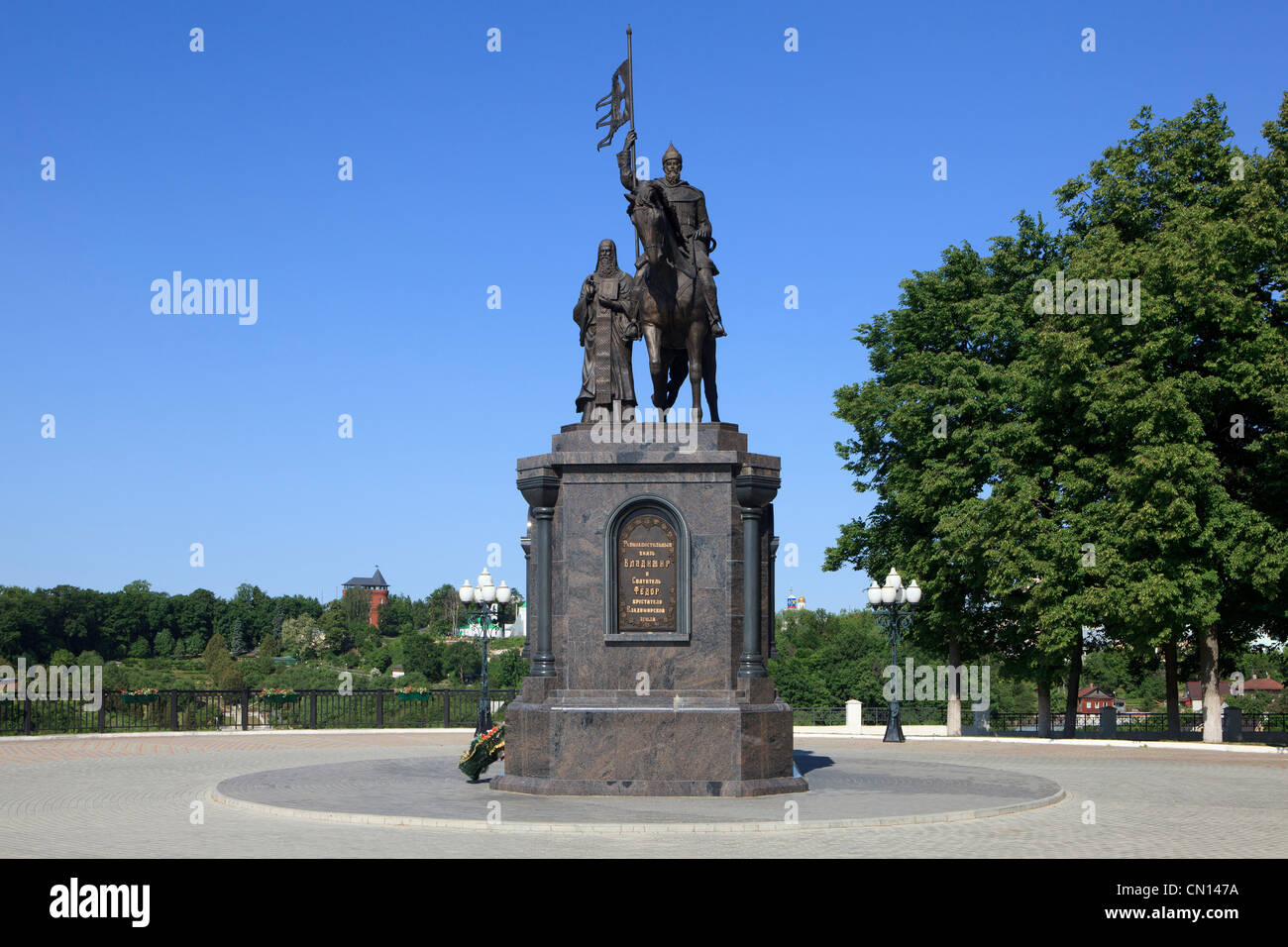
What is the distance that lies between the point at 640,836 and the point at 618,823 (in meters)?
0.40

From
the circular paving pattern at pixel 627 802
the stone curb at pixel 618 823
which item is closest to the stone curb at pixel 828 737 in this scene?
the circular paving pattern at pixel 627 802

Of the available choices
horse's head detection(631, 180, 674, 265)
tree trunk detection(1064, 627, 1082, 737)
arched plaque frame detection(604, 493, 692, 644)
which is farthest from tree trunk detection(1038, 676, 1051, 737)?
horse's head detection(631, 180, 674, 265)

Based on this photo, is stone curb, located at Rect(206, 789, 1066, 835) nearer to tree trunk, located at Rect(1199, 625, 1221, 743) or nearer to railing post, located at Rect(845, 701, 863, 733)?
tree trunk, located at Rect(1199, 625, 1221, 743)

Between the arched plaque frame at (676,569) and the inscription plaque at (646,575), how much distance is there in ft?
0.17

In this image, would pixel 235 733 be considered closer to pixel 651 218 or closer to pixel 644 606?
pixel 644 606

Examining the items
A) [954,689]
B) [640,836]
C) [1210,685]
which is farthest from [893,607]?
[640,836]

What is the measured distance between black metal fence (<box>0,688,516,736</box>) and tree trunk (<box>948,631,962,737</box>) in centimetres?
1292

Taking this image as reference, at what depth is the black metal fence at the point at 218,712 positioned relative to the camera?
3303 centimetres

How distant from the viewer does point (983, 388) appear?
37.5 m

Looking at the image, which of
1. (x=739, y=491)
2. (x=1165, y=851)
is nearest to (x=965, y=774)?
(x=739, y=491)

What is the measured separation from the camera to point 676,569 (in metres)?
16.6

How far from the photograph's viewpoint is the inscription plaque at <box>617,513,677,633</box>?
16.5 metres

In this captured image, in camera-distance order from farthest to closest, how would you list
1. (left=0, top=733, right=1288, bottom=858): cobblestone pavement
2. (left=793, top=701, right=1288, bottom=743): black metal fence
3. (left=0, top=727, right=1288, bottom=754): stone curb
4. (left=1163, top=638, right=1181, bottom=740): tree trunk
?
(left=793, top=701, right=1288, bottom=743): black metal fence → (left=1163, top=638, right=1181, bottom=740): tree trunk → (left=0, top=727, right=1288, bottom=754): stone curb → (left=0, top=733, right=1288, bottom=858): cobblestone pavement
